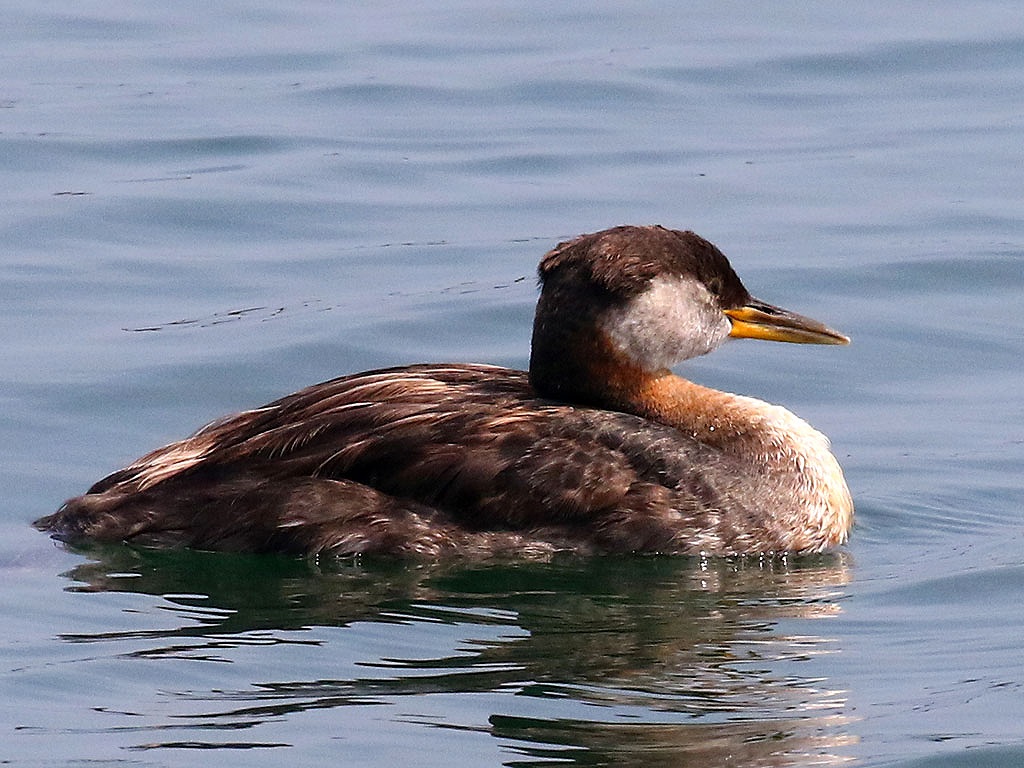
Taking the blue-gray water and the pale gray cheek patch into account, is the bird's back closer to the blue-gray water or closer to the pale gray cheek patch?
the blue-gray water

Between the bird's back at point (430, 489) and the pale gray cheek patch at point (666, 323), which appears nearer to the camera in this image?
the bird's back at point (430, 489)

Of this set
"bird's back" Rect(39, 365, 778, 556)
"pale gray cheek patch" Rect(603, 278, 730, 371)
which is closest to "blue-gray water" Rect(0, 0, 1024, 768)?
"bird's back" Rect(39, 365, 778, 556)

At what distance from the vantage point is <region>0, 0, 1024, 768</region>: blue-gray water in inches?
311

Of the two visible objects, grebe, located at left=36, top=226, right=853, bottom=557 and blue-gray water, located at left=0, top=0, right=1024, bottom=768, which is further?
grebe, located at left=36, top=226, right=853, bottom=557

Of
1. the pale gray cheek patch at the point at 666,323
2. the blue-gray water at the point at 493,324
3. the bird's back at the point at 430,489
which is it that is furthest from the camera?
the pale gray cheek patch at the point at 666,323

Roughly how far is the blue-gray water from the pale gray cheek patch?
901mm

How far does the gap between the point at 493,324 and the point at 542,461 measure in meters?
3.55

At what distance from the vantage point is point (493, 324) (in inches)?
520

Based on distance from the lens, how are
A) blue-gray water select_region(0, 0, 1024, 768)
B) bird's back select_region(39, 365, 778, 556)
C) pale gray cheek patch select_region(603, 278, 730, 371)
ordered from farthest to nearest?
pale gray cheek patch select_region(603, 278, 730, 371)
bird's back select_region(39, 365, 778, 556)
blue-gray water select_region(0, 0, 1024, 768)

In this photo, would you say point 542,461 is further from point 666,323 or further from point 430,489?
point 666,323

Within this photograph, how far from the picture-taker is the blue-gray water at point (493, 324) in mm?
7891

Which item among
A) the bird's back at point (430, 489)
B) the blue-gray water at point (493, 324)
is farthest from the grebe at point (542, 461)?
the blue-gray water at point (493, 324)

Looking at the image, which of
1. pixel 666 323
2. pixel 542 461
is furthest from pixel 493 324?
pixel 542 461

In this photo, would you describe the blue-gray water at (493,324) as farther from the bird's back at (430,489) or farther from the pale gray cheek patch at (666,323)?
the pale gray cheek patch at (666,323)
